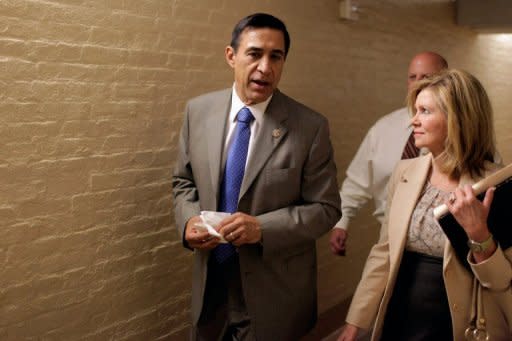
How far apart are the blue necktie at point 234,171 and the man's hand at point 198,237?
0.11 meters

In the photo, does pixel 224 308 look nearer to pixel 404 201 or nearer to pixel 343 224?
pixel 404 201

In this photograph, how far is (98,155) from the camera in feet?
8.08

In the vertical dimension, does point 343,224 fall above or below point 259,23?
below

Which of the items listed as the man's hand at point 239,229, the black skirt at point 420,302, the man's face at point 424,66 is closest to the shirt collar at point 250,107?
the man's hand at point 239,229

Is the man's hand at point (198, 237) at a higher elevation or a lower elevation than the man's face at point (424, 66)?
lower

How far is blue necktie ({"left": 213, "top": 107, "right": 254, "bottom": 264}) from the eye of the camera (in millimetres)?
2217

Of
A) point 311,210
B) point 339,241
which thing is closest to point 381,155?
point 339,241

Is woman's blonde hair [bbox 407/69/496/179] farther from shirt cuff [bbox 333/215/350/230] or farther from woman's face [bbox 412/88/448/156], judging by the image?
shirt cuff [bbox 333/215/350/230]

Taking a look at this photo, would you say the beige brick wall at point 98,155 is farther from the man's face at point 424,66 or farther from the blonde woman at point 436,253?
the blonde woman at point 436,253

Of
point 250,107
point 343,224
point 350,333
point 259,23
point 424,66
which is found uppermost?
point 259,23

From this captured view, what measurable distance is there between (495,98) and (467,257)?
5561mm

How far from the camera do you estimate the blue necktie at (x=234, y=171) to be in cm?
222

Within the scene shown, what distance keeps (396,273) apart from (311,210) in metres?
0.40

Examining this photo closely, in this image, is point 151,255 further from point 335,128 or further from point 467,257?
point 335,128
